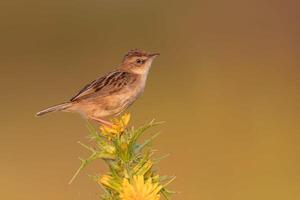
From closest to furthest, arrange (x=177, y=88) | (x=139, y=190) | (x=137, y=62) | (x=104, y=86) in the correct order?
(x=139, y=190), (x=104, y=86), (x=137, y=62), (x=177, y=88)

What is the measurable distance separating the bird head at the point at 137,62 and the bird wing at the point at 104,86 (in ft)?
0.97

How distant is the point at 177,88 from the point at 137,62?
232 inches

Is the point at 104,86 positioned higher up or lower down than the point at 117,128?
higher up

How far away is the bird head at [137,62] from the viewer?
5328 millimetres

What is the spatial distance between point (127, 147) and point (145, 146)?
50mm

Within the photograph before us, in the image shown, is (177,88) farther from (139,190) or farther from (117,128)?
(139,190)

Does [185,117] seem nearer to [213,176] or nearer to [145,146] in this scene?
[213,176]

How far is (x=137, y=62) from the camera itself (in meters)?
5.45

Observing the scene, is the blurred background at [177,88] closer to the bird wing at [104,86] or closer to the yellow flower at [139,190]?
the bird wing at [104,86]

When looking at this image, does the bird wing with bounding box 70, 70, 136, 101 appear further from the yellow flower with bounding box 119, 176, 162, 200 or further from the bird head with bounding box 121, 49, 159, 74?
the yellow flower with bounding box 119, 176, 162, 200

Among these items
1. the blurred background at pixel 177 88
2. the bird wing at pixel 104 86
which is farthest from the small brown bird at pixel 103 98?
the blurred background at pixel 177 88

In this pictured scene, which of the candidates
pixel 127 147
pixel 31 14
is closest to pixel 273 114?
pixel 31 14

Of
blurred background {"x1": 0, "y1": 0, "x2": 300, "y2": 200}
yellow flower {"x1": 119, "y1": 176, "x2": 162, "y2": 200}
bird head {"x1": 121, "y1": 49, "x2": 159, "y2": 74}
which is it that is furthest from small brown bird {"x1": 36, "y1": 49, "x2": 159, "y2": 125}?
yellow flower {"x1": 119, "y1": 176, "x2": 162, "y2": 200}

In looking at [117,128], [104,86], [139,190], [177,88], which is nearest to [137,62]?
[104,86]
